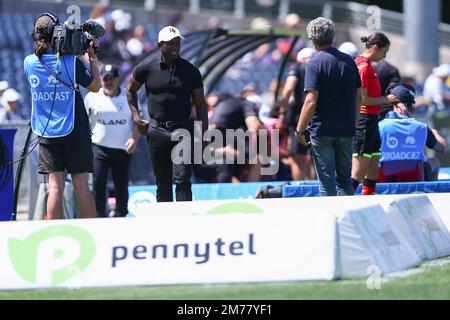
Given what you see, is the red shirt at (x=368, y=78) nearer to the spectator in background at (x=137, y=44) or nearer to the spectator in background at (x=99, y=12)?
the spectator in background at (x=137, y=44)

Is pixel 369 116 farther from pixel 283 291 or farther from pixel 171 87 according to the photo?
pixel 283 291

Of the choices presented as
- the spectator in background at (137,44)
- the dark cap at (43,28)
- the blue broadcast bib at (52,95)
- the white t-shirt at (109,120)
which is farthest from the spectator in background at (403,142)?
the spectator in background at (137,44)

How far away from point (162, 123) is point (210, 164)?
412 cm

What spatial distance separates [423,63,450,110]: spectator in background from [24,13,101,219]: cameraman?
539 inches

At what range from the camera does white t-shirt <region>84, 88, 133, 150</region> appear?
13.0 metres

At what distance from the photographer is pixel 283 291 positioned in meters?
A: 8.07

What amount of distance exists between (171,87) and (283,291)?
359 cm

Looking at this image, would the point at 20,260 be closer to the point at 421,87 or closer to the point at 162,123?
the point at 162,123

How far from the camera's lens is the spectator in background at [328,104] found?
10.7 meters

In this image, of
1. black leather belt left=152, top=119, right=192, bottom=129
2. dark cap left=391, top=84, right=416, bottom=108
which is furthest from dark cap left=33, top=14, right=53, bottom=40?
dark cap left=391, top=84, right=416, bottom=108

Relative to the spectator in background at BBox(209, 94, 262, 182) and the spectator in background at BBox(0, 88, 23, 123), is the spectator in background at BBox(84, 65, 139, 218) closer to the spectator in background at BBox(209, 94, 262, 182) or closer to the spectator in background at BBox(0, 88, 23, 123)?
→ the spectator in background at BBox(209, 94, 262, 182)

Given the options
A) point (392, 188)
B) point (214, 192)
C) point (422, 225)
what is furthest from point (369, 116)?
point (214, 192)

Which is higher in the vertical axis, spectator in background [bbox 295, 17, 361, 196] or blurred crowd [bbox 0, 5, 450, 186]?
spectator in background [bbox 295, 17, 361, 196]
